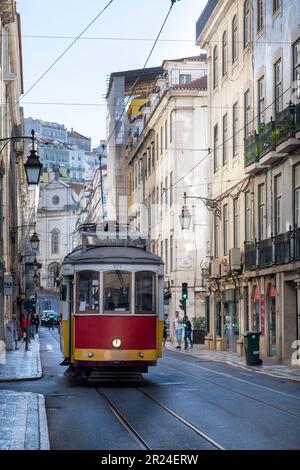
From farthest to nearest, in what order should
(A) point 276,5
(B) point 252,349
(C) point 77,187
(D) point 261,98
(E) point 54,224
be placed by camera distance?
(C) point 77,187 → (E) point 54,224 → (D) point 261,98 → (A) point 276,5 → (B) point 252,349

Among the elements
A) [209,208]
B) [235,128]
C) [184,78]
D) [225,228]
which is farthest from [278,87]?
[184,78]

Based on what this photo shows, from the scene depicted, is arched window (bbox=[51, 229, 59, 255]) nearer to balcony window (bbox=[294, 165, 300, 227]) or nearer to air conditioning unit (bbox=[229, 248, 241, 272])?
air conditioning unit (bbox=[229, 248, 241, 272])

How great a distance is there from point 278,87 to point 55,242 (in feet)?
347

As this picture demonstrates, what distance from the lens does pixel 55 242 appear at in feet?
455

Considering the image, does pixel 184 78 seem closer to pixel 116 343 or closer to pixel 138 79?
pixel 138 79

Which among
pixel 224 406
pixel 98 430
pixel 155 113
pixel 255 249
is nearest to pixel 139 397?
pixel 224 406

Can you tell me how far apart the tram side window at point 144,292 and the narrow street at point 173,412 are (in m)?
1.72

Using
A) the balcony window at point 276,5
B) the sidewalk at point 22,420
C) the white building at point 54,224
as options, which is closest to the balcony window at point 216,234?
the balcony window at point 276,5

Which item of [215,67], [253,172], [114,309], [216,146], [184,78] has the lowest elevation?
[114,309]

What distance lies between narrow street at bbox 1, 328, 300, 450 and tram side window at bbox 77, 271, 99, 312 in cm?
173

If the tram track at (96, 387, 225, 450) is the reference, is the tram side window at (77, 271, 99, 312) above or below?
above

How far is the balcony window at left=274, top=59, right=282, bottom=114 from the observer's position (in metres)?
34.2

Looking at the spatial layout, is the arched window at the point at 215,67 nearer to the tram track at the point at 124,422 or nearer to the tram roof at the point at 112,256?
the tram roof at the point at 112,256
